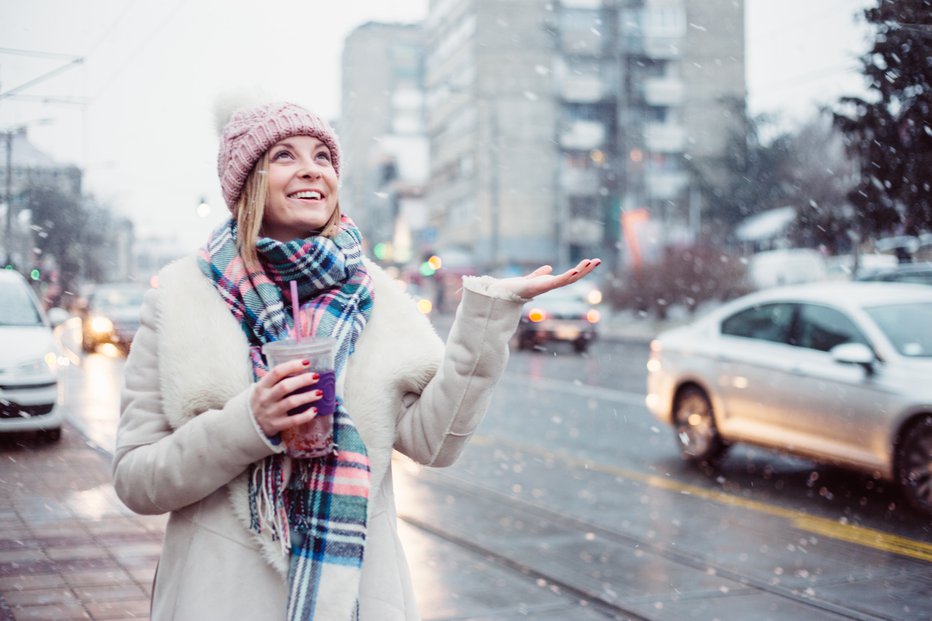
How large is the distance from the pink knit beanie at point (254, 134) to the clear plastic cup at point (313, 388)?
0.45 m

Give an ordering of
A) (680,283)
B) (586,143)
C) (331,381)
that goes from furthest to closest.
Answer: (586,143)
(680,283)
(331,381)

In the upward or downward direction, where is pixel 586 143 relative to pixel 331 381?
upward

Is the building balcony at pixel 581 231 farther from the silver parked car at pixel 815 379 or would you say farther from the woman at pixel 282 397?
the woman at pixel 282 397

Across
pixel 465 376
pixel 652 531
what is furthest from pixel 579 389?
pixel 465 376

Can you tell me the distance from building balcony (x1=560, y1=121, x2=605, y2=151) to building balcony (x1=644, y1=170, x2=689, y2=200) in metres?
4.13

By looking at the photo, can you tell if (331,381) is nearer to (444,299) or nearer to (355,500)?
(355,500)

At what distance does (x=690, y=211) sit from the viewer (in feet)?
204

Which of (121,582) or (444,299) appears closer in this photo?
(121,582)

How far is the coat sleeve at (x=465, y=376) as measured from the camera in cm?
211

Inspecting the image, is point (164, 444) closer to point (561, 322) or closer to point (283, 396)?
point (283, 396)

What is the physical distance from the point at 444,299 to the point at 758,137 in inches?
814

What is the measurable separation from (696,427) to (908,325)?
Result: 211cm

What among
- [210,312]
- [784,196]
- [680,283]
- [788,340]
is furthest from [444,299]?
[210,312]

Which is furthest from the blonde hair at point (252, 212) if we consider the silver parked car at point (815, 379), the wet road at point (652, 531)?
the silver parked car at point (815, 379)
